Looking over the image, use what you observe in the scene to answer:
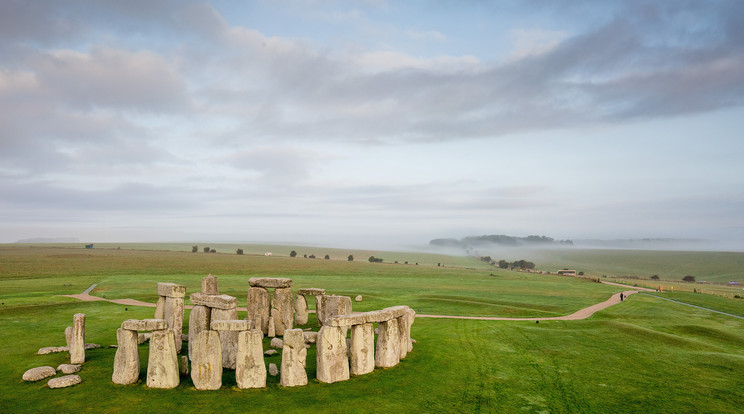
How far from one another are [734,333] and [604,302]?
1523cm

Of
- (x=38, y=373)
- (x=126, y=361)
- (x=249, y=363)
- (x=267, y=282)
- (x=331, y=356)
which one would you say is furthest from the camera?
(x=267, y=282)

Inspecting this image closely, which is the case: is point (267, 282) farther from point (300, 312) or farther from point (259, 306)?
point (300, 312)

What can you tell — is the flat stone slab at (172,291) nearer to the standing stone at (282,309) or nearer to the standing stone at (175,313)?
the standing stone at (175,313)

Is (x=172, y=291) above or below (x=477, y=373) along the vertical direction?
above

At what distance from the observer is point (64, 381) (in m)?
13.9

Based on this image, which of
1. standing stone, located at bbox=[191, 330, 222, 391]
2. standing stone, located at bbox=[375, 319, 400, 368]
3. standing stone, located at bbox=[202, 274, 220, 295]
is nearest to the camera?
standing stone, located at bbox=[191, 330, 222, 391]

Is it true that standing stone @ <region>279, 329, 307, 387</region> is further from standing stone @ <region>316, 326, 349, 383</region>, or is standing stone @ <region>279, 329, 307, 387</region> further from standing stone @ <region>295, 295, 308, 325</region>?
standing stone @ <region>295, 295, 308, 325</region>

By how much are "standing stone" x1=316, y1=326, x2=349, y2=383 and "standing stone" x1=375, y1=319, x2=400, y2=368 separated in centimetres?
193

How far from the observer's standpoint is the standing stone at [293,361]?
47.0ft

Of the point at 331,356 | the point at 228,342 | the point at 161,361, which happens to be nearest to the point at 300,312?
the point at 228,342

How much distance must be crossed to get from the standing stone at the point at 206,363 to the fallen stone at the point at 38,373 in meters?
5.58

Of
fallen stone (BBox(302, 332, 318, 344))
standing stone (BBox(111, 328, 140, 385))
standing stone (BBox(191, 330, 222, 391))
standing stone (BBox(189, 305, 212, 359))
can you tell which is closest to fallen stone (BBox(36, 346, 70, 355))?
standing stone (BBox(111, 328, 140, 385))

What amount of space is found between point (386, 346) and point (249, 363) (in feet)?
18.3

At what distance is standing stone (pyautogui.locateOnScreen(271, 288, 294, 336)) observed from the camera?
22.5 meters
